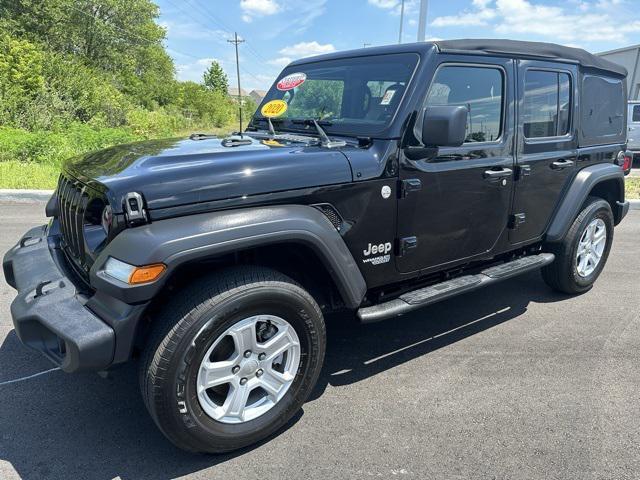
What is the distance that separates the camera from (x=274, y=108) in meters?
3.73

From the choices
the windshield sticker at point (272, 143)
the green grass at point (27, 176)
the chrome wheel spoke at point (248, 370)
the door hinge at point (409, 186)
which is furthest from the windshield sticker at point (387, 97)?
the green grass at point (27, 176)

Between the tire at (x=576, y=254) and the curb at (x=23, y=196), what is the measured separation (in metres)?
7.46

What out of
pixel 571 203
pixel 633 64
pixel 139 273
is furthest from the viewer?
pixel 633 64

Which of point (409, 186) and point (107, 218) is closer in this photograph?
point (107, 218)

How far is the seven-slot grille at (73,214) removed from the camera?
258 cm

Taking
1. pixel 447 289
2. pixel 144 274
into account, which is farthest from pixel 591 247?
pixel 144 274

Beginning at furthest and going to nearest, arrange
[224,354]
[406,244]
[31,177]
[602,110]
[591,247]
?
[31,177], [591,247], [602,110], [406,244], [224,354]

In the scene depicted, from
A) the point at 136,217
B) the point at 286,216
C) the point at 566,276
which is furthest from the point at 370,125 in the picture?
the point at 566,276

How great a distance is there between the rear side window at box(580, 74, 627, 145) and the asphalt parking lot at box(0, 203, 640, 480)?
158 cm

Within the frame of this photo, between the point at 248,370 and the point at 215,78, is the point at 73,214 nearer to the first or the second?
the point at 248,370

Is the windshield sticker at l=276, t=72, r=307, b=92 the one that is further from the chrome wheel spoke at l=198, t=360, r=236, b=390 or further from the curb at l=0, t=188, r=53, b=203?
the curb at l=0, t=188, r=53, b=203

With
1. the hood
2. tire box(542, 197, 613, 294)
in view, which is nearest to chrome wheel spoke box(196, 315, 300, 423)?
the hood

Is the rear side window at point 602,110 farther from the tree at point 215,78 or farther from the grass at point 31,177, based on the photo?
the tree at point 215,78

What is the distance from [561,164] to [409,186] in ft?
5.60
